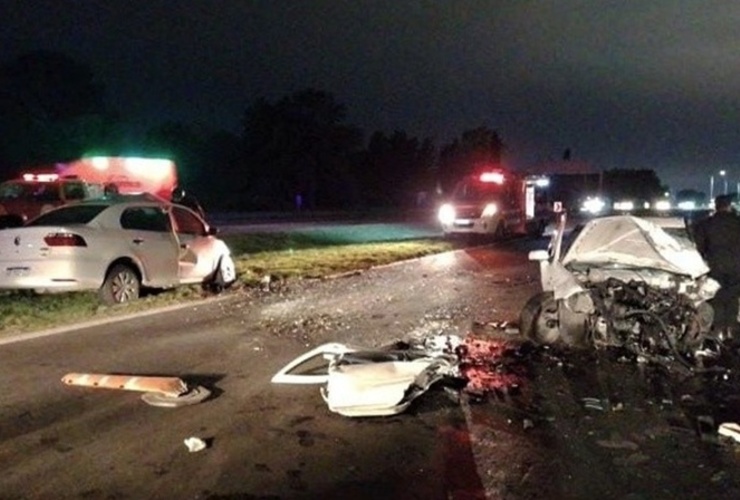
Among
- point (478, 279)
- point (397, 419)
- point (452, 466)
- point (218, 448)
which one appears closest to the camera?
point (452, 466)

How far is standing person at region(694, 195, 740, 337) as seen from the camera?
9.41 metres

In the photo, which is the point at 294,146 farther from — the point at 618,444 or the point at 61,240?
the point at 618,444

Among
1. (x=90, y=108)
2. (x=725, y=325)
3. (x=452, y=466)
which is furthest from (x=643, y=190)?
(x=452, y=466)

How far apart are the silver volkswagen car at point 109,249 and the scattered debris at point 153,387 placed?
4.35m

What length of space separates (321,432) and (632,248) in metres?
4.88

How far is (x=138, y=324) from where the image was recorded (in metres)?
11.2

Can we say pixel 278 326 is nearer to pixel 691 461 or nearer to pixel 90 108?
pixel 691 461

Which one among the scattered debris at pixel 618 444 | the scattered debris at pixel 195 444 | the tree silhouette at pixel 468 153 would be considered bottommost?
the scattered debris at pixel 618 444

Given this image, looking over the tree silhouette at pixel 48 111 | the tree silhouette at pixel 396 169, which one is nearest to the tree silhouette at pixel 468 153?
the tree silhouette at pixel 396 169

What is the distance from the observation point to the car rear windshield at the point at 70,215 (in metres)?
12.4

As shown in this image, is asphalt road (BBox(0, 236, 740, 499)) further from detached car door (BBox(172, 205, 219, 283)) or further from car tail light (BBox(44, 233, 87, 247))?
detached car door (BBox(172, 205, 219, 283))

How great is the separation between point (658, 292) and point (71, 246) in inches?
315

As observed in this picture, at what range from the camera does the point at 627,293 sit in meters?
9.10

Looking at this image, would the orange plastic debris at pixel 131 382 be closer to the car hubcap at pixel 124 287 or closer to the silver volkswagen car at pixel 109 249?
the silver volkswagen car at pixel 109 249
